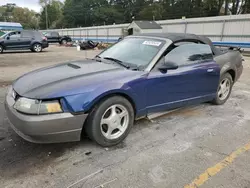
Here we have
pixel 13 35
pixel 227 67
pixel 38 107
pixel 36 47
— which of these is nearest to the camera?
pixel 38 107

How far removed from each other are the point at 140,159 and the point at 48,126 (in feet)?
3.81

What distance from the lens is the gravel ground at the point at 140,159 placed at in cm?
226

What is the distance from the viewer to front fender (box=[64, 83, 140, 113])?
8.13 feet

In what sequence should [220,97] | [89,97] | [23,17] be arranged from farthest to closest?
[23,17] < [220,97] < [89,97]

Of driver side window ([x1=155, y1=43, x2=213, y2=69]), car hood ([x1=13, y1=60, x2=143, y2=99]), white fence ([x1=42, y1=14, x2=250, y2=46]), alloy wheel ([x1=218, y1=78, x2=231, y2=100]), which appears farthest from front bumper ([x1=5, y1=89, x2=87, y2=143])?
white fence ([x1=42, y1=14, x2=250, y2=46])

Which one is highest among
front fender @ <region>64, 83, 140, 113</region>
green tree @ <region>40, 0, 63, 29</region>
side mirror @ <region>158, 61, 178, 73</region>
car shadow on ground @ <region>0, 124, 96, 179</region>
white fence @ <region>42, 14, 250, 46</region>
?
green tree @ <region>40, 0, 63, 29</region>

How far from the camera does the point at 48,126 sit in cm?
239

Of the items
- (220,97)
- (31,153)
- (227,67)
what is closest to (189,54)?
(227,67)

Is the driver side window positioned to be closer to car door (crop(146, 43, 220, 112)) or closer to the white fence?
car door (crop(146, 43, 220, 112))

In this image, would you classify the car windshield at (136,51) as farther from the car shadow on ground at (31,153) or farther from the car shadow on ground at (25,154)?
the car shadow on ground at (25,154)

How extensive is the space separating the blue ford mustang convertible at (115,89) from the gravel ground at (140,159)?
27 centimetres

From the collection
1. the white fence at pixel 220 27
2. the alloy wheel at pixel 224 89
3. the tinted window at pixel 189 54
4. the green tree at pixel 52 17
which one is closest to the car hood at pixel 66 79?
the tinted window at pixel 189 54

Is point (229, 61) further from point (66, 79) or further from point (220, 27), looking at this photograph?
point (220, 27)

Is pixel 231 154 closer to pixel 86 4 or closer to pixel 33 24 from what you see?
pixel 86 4
